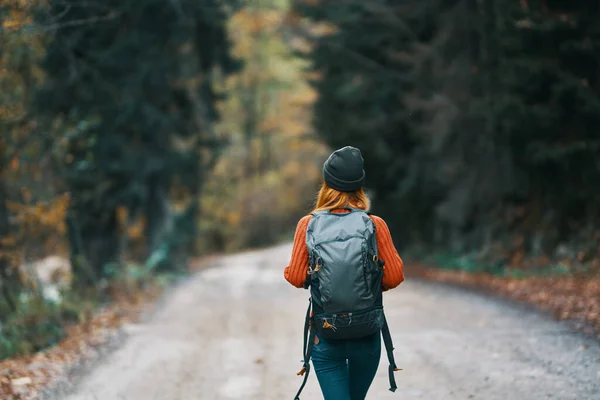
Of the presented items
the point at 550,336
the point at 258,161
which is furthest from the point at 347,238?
the point at 258,161

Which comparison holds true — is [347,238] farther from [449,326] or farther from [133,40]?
[133,40]

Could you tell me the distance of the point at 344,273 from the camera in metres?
3.86

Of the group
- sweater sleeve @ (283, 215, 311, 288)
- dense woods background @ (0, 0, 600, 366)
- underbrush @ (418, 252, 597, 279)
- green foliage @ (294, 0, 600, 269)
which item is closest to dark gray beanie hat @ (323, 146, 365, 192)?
sweater sleeve @ (283, 215, 311, 288)

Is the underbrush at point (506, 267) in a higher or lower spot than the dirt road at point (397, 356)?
lower

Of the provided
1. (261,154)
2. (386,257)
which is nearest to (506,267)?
(386,257)

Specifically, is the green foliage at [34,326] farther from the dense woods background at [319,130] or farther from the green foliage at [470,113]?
the green foliage at [470,113]

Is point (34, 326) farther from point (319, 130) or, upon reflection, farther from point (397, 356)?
point (319, 130)

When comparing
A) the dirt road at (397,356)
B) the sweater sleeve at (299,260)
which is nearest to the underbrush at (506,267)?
the dirt road at (397,356)

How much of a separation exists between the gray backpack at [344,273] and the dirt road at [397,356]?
2.90 m

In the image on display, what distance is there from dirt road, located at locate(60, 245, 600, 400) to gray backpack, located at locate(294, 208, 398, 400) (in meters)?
2.90

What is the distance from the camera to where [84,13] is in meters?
12.2

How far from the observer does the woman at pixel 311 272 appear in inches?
158

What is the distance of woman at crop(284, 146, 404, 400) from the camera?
13.1 ft

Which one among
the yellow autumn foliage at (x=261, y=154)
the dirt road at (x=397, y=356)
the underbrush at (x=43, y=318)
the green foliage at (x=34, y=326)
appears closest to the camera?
the dirt road at (x=397, y=356)
